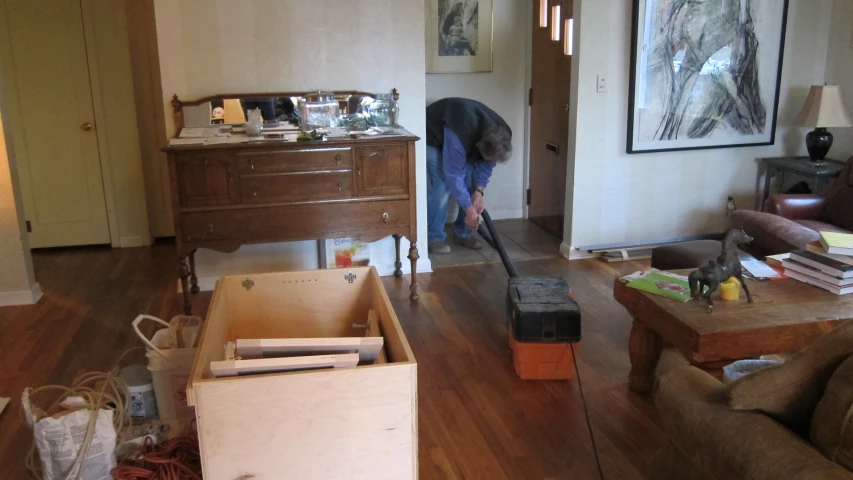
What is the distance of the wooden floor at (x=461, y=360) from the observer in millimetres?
2531

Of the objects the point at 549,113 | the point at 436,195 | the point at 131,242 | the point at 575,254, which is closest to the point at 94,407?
the point at 436,195

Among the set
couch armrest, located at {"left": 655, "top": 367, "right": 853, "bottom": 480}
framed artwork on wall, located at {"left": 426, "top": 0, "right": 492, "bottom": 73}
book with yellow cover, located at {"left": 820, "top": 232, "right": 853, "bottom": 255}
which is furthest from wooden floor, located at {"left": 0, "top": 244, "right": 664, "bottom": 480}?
framed artwork on wall, located at {"left": 426, "top": 0, "right": 492, "bottom": 73}

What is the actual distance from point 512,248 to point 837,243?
2294 millimetres

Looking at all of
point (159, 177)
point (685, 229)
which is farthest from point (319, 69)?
point (685, 229)

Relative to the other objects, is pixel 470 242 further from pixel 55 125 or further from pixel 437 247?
pixel 55 125

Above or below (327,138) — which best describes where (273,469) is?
below

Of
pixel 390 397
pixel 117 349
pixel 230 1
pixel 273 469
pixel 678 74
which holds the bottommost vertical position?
pixel 117 349

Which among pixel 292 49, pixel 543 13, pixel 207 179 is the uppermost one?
pixel 543 13

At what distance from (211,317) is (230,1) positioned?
2505 mm

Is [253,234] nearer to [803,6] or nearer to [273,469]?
[273,469]

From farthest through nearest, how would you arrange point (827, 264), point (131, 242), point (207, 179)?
point (131, 242)
point (207, 179)
point (827, 264)

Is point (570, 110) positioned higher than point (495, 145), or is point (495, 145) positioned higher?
point (570, 110)

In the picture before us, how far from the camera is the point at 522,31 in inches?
214

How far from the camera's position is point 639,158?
4703 millimetres
